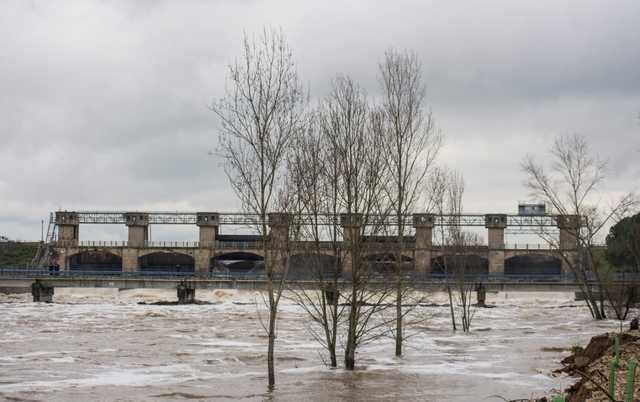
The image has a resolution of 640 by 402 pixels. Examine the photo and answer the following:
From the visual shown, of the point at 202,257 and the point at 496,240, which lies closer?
the point at 496,240

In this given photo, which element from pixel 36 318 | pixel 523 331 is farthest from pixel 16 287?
pixel 523 331

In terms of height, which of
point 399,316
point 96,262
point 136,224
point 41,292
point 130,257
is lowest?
point 41,292

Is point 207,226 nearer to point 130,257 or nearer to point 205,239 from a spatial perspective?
point 205,239

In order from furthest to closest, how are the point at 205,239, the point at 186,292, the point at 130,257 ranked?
1. the point at 205,239
2. the point at 130,257
3. the point at 186,292

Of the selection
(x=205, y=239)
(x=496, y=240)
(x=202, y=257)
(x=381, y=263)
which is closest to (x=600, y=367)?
(x=381, y=263)

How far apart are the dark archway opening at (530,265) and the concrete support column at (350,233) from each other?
98.1m

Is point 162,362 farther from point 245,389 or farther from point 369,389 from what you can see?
point 369,389

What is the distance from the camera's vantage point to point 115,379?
68.0 feet

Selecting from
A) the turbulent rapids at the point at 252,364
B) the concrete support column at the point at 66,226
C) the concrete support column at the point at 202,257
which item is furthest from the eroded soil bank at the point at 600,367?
the concrete support column at the point at 66,226

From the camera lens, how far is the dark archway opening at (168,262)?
116562 millimetres

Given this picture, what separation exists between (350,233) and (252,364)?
22.1 feet

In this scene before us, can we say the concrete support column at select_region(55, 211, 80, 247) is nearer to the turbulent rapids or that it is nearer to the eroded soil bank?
the turbulent rapids

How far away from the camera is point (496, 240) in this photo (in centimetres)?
10725

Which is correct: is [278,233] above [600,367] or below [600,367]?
above
